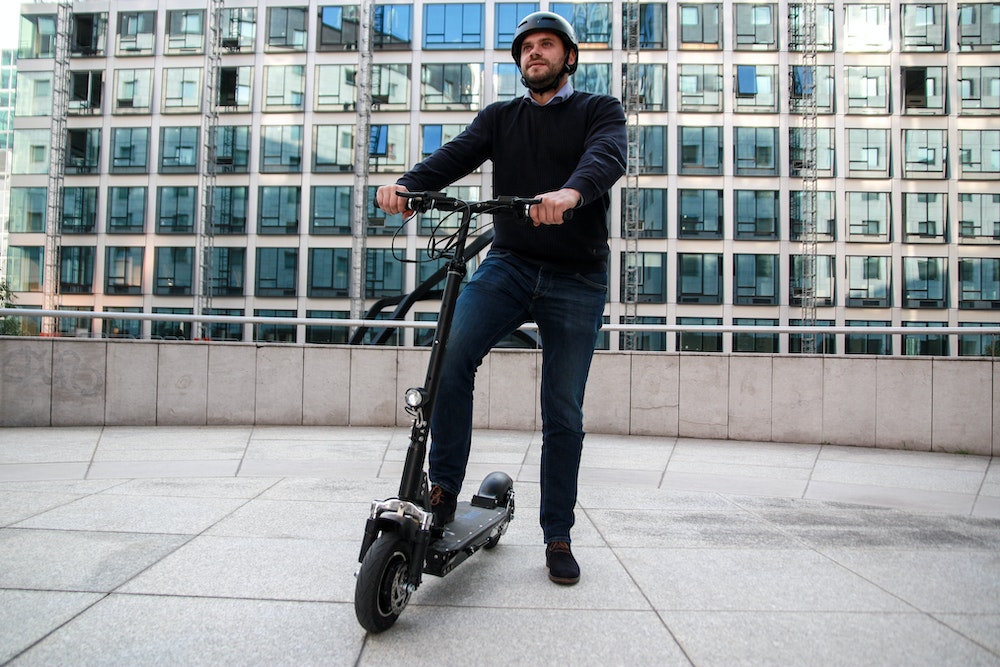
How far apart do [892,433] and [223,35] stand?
44.6 m

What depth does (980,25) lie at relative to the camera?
3816 centimetres

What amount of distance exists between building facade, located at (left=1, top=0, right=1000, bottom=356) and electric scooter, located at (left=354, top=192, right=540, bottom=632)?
34397 mm

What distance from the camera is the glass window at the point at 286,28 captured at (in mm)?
41156

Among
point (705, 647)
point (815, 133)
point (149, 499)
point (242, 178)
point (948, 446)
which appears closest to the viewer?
point (705, 647)

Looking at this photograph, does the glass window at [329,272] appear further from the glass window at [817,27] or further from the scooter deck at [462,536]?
the scooter deck at [462,536]

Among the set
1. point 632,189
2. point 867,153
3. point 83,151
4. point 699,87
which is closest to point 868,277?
point 867,153

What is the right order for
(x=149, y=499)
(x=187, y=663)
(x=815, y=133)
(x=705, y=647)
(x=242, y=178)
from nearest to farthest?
(x=187, y=663), (x=705, y=647), (x=149, y=499), (x=815, y=133), (x=242, y=178)

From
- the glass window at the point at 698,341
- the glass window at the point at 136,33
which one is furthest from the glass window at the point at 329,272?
the glass window at the point at 698,341

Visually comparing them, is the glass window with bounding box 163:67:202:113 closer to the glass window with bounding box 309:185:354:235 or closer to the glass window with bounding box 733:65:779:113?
the glass window with bounding box 309:185:354:235

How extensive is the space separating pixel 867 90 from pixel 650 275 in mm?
15162

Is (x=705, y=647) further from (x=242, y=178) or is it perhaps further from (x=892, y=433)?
(x=242, y=178)

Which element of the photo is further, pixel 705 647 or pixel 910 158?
pixel 910 158

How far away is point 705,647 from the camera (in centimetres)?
213

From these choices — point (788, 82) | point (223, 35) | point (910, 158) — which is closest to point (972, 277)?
point (910, 158)
